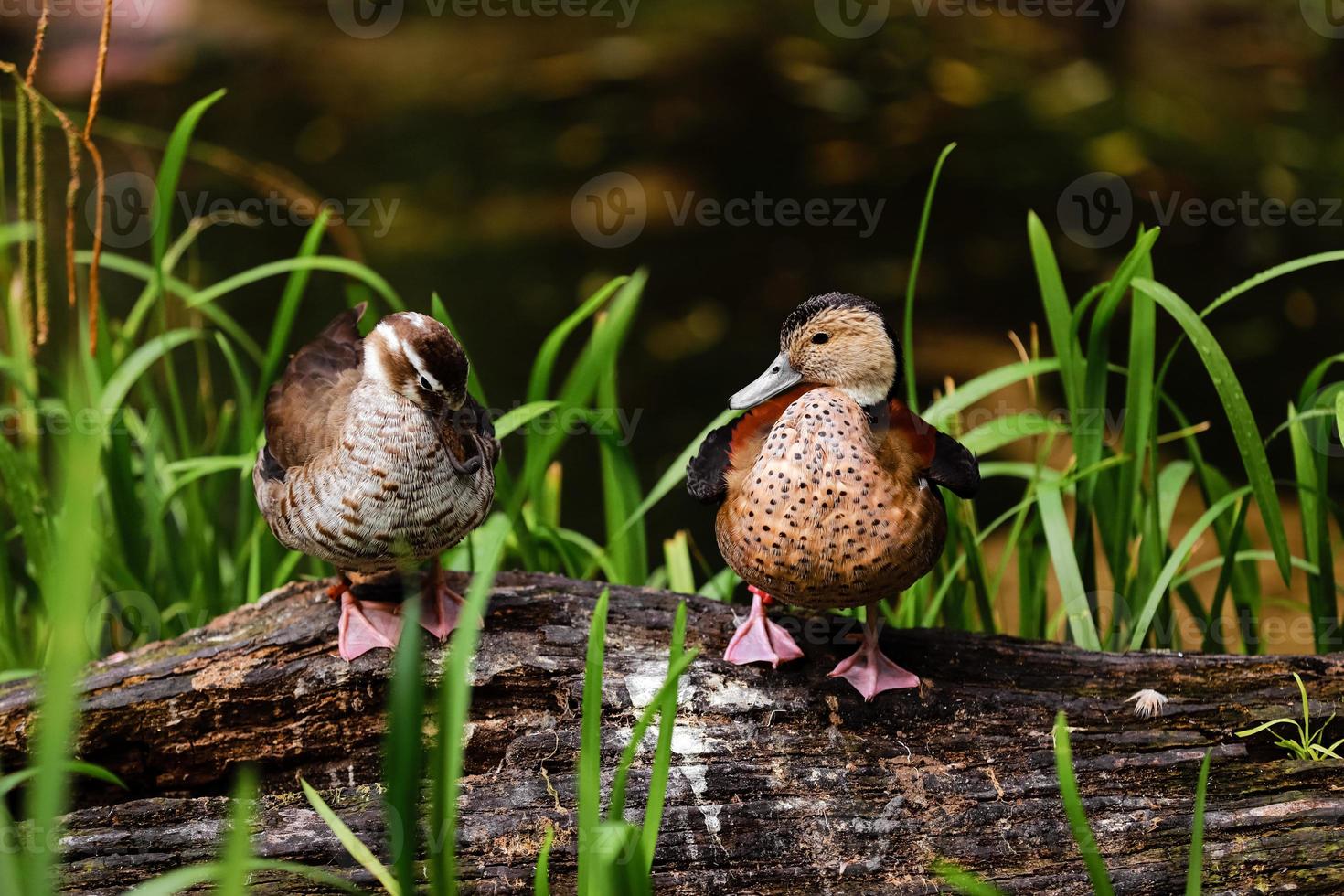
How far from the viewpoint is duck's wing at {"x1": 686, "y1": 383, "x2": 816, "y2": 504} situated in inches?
89.2

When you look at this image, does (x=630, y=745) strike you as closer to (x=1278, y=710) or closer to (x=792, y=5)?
(x=1278, y=710)

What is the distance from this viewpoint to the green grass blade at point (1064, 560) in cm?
272

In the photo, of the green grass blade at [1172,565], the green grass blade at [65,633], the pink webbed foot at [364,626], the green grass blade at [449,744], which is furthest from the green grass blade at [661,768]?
the green grass blade at [1172,565]

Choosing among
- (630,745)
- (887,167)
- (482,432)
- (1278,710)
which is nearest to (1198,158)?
(887,167)

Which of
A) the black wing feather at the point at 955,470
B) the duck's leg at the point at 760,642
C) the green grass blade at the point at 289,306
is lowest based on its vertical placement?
the duck's leg at the point at 760,642

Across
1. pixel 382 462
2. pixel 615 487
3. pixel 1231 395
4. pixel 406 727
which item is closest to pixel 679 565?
pixel 615 487

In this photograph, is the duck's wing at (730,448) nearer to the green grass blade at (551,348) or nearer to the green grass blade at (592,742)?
the green grass blade at (551,348)

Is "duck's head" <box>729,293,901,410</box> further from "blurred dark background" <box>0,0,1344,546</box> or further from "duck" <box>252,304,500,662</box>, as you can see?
"blurred dark background" <box>0,0,1344,546</box>

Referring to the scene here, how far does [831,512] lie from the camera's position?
6.77 ft

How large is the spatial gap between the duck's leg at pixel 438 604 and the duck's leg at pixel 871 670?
760mm

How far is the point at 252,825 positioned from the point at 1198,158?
578 cm

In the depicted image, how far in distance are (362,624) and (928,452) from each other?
3.67ft

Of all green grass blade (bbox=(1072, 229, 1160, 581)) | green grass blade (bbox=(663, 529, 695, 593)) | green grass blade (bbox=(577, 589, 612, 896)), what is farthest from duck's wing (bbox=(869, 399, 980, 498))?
green grass blade (bbox=(663, 529, 695, 593))

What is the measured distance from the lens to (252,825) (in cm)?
199
